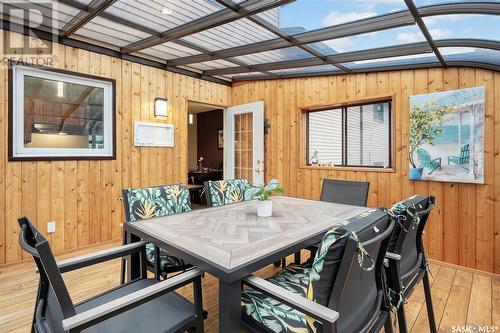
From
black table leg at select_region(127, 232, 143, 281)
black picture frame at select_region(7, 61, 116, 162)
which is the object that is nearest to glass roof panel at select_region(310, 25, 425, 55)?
black table leg at select_region(127, 232, 143, 281)

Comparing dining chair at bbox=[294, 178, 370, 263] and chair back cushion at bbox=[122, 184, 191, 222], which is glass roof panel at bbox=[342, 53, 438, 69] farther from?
chair back cushion at bbox=[122, 184, 191, 222]

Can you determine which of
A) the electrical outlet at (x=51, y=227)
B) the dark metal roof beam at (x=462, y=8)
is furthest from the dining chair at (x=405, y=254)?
the electrical outlet at (x=51, y=227)

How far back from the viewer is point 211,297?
93.2 inches

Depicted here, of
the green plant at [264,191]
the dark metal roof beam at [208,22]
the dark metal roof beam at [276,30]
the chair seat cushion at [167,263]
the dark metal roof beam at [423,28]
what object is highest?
the dark metal roof beam at [208,22]

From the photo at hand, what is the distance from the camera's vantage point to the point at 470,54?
8.36 ft

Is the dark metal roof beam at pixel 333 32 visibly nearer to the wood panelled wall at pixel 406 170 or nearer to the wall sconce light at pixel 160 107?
the wall sconce light at pixel 160 107

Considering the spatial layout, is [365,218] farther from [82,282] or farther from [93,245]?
[93,245]

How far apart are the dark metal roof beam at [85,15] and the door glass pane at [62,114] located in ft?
2.10

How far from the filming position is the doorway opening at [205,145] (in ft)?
22.5

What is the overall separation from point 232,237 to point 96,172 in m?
2.71

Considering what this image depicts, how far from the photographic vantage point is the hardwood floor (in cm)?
200

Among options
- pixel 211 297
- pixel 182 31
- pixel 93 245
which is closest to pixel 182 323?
pixel 211 297

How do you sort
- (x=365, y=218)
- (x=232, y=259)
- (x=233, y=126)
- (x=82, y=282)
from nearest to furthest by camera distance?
(x=365, y=218), (x=232, y=259), (x=82, y=282), (x=233, y=126)

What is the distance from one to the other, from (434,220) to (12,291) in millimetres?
4288
